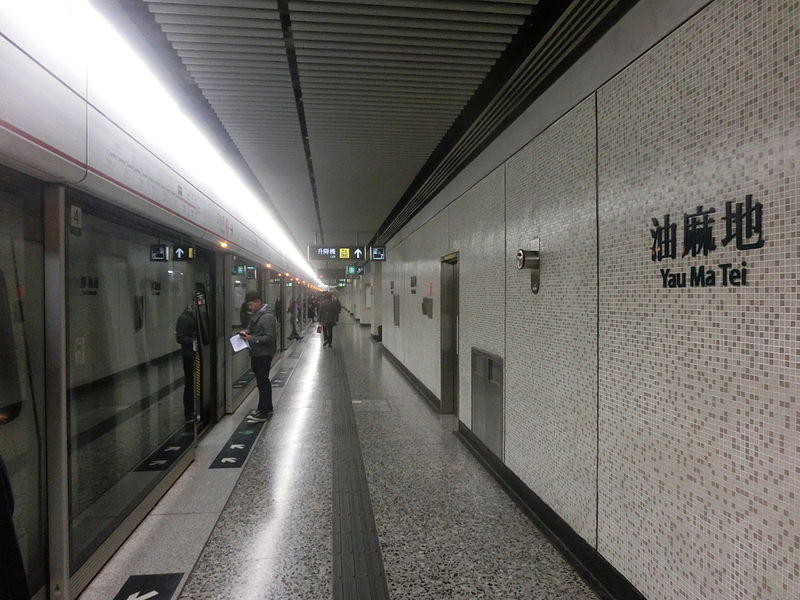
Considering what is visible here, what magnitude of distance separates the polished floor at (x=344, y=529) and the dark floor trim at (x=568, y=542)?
68 mm

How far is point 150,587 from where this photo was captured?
7.16 feet

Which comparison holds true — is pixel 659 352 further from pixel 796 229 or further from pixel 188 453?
pixel 188 453

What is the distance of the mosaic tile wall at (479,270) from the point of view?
3578 mm

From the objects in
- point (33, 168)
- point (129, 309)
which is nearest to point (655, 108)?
point (33, 168)

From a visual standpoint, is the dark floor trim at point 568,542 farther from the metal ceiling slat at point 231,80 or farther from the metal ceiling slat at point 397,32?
the metal ceiling slat at point 231,80

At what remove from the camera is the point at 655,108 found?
1821mm

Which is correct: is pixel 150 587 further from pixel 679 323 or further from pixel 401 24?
pixel 401 24

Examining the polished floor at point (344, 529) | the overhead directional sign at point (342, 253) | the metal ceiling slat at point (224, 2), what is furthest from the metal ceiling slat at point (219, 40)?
the overhead directional sign at point (342, 253)

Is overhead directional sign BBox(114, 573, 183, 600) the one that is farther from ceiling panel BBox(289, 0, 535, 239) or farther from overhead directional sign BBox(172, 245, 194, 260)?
ceiling panel BBox(289, 0, 535, 239)

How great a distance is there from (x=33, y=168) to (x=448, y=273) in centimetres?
417

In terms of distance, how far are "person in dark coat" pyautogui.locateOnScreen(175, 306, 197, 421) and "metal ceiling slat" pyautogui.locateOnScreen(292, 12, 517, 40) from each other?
110 inches

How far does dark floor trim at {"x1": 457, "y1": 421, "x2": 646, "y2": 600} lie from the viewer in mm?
2069

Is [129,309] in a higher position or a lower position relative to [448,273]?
lower

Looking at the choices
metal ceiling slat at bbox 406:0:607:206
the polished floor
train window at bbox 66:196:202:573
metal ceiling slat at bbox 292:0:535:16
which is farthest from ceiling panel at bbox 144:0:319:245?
the polished floor
